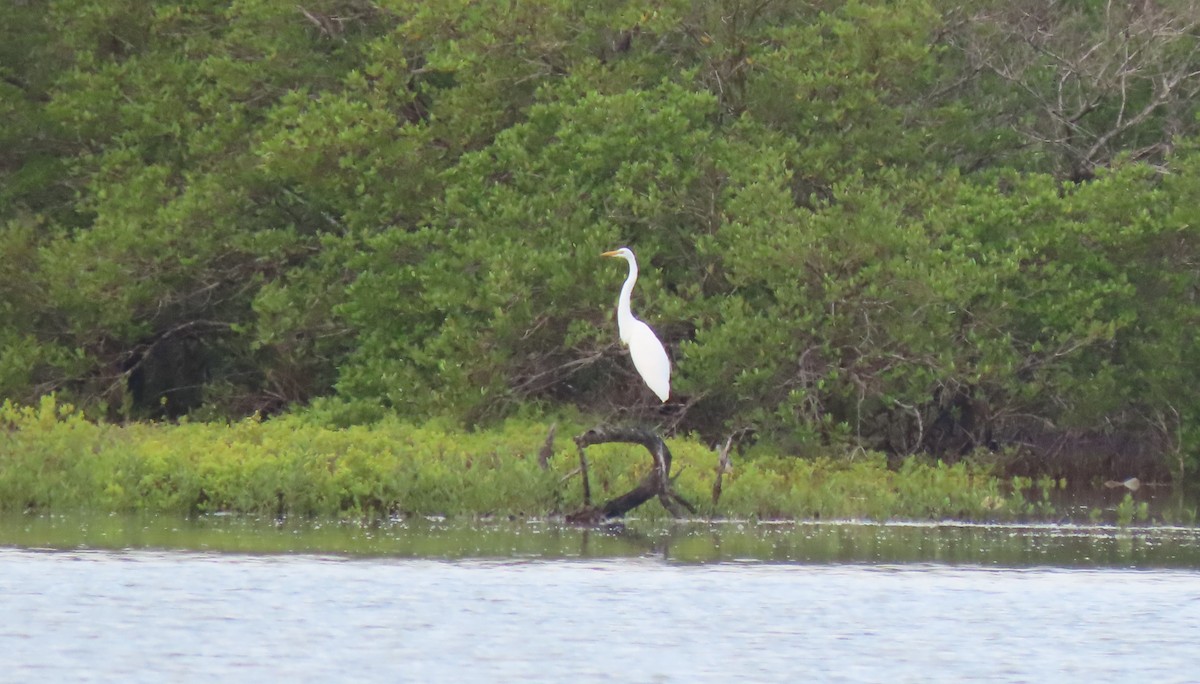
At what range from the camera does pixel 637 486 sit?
1733 cm

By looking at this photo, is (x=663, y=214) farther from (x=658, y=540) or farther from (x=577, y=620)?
(x=577, y=620)

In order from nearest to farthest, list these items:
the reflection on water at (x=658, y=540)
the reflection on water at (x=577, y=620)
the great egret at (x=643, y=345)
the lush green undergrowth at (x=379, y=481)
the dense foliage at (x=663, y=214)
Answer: the reflection on water at (x=577, y=620) → the reflection on water at (x=658, y=540) → the lush green undergrowth at (x=379, y=481) → the great egret at (x=643, y=345) → the dense foliage at (x=663, y=214)

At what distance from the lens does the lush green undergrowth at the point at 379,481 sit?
59.4ft

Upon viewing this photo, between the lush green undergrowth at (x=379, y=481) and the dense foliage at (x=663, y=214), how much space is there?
3127mm

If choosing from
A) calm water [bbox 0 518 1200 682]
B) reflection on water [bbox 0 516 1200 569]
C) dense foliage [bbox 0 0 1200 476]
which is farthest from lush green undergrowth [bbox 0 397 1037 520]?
dense foliage [bbox 0 0 1200 476]

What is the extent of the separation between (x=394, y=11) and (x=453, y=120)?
1.50m

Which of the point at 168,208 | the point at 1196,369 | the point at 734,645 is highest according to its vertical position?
the point at 168,208

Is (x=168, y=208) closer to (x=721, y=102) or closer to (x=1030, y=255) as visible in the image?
(x=721, y=102)

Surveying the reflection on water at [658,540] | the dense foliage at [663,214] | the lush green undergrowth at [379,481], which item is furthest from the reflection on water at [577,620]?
the dense foliage at [663,214]

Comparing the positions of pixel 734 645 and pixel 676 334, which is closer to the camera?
pixel 734 645

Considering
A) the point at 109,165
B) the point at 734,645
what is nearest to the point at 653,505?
the point at 734,645

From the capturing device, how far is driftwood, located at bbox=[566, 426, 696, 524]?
1631cm

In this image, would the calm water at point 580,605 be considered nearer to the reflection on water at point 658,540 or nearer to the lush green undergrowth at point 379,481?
the reflection on water at point 658,540

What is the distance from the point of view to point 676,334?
24531mm
